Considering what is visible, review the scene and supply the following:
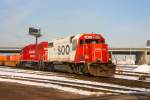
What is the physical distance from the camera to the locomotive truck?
2655 cm

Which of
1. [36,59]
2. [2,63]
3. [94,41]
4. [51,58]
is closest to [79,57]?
[94,41]

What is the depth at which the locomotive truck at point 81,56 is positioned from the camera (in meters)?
26.5

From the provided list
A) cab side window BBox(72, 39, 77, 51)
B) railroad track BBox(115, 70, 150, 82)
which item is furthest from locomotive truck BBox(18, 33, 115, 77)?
railroad track BBox(115, 70, 150, 82)

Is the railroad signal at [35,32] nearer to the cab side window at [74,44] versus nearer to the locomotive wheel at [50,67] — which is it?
the locomotive wheel at [50,67]

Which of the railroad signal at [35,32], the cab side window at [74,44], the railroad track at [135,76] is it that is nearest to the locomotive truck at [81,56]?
the cab side window at [74,44]

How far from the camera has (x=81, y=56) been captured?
91.7 feet

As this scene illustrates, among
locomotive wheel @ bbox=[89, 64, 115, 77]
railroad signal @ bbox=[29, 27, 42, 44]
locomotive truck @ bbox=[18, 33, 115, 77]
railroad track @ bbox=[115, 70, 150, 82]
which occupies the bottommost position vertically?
railroad track @ bbox=[115, 70, 150, 82]

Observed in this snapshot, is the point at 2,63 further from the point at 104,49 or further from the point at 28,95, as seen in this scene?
the point at 28,95

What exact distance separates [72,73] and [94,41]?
3.61 meters

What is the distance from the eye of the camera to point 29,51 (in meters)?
44.4

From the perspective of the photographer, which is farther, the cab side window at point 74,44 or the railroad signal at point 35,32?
the railroad signal at point 35,32

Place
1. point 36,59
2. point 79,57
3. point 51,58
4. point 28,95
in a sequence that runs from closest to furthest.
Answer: point 28,95 < point 79,57 < point 51,58 < point 36,59

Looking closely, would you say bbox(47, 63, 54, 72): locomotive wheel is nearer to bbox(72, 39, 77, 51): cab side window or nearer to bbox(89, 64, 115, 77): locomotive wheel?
bbox(72, 39, 77, 51): cab side window

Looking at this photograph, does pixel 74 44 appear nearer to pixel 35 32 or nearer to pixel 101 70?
pixel 101 70
